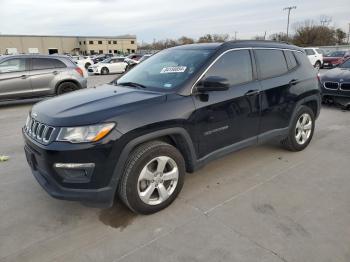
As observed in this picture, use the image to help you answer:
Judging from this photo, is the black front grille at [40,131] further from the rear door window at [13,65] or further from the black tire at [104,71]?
the black tire at [104,71]

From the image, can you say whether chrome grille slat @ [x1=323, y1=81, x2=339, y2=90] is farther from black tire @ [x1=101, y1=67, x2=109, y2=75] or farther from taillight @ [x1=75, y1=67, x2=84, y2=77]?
black tire @ [x1=101, y1=67, x2=109, y2=75]

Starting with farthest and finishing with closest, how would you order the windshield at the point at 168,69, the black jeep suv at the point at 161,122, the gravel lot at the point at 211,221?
the windshield at the point at 168,69 < the black jeep suv at the point at 161,122 < the gravel lot at the point at 211,221

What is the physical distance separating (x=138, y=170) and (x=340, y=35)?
78721 mm

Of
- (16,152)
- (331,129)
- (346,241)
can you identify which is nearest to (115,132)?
A: (346,241)

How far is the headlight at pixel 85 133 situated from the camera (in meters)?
2.59

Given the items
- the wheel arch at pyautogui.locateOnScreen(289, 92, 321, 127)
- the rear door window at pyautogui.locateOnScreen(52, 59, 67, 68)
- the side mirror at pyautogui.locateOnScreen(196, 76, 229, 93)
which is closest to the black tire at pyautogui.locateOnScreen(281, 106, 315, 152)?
the wheel arch at pyautogui.locateOnScreen(289, 92, 321, 127)

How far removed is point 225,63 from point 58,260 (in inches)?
105

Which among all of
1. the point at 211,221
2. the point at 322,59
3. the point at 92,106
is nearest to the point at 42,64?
the point at 92,106

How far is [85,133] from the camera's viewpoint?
8.54 feet

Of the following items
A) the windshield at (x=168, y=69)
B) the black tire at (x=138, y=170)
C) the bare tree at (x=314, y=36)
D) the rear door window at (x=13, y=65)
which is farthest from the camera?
the bare tree at (x=314, y=36)

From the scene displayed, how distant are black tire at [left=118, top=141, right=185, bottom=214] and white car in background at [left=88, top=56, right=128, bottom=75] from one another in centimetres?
2238

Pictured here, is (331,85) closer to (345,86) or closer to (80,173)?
(345,86)

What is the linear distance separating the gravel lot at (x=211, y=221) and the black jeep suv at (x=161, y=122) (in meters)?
0.33

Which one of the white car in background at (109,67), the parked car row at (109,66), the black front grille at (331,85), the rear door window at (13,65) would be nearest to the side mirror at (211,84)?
the black front grille at (331,85)
